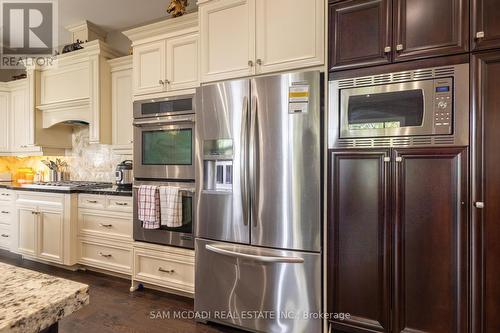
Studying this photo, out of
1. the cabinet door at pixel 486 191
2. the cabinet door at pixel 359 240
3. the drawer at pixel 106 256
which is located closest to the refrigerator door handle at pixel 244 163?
the cabinet door at pixel 359 240

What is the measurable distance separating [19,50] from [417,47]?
5.39 metres

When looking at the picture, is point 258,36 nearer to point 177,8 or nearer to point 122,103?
point 177,8

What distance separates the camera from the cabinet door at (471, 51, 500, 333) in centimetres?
141

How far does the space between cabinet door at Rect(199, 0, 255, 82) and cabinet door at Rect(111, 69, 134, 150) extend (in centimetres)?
148

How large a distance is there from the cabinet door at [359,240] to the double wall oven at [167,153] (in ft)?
3.83

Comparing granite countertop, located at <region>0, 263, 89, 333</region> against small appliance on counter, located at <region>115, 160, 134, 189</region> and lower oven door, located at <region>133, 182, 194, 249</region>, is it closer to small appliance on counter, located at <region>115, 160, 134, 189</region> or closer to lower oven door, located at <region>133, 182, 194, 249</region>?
lower oven door, located at <region>133, 182, 194, 249</region>

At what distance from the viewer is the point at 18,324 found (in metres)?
A: 0.45

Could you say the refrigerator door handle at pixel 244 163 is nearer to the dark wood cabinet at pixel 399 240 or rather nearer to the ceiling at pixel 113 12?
the dark wood cabinet at pixel 399 240

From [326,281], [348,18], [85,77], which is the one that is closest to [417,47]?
[348,18]

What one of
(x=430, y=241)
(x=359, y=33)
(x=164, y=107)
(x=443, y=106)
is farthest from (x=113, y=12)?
(x=430, y=241)

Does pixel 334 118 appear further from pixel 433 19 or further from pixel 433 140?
pixel 433 19

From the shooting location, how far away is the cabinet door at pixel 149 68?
8.17 feet

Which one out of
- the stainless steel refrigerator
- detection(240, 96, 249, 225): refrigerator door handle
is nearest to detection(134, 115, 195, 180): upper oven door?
the stainless steel refrigerator

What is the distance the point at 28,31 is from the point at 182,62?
115 inches
